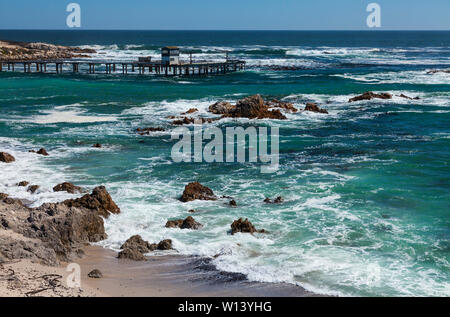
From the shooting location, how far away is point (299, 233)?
1561cm

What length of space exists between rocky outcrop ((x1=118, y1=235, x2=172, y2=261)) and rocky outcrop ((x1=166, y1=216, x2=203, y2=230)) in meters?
1.45

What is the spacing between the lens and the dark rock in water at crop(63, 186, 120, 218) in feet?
53.9

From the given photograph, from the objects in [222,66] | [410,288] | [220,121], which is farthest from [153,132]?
[222,66]

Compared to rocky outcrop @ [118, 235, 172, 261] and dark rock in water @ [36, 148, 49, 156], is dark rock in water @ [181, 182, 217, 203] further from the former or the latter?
dark rock in water @ [36, 148, 49, 156]

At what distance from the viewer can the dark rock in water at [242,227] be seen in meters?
15.4

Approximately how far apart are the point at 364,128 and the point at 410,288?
20016 millimetres

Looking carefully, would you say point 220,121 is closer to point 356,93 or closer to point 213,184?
point 213,184

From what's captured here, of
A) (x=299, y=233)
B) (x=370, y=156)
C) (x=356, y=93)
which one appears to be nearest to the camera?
(x=299, y=233)

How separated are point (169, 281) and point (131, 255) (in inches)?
67.6

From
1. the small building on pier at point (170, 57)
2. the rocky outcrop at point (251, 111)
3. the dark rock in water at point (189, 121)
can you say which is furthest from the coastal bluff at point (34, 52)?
the dark rock in water at point (189, 121)

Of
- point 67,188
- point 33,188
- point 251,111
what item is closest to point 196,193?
point 67,188

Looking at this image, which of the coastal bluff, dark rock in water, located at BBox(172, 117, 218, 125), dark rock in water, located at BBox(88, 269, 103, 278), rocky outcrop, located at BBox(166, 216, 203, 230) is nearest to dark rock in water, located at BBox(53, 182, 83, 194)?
rocky outcrop, located at BBox(166, 216, 203, 230)

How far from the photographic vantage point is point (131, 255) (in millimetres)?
13523

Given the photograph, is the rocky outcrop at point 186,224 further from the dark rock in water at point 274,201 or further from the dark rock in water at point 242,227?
the dark rock in water at point 274,201
